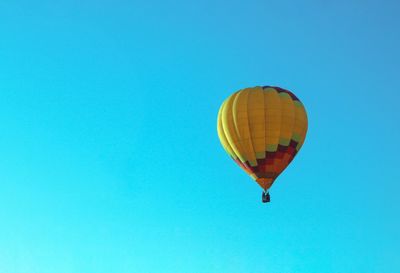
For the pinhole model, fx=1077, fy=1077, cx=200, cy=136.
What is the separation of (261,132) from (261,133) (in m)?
0.11

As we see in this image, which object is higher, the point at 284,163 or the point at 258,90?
the point at 258,90

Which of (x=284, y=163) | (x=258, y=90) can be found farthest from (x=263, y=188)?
(x=258, y=90)

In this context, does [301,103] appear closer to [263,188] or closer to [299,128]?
[299,128]

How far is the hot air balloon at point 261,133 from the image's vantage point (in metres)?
92.9

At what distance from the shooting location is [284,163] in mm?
94000

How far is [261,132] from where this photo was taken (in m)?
93.1

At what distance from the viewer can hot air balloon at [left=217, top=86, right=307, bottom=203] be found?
305 ft

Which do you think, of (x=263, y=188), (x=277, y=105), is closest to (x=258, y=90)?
(x=277, y=105)

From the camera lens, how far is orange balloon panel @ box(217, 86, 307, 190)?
92.9m

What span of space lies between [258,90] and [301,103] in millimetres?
4099

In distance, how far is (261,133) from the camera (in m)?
93.1

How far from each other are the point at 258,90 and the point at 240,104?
2609 mm

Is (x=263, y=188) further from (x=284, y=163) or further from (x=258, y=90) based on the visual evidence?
(x=258, y=90)

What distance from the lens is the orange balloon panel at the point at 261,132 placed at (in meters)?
92.9
